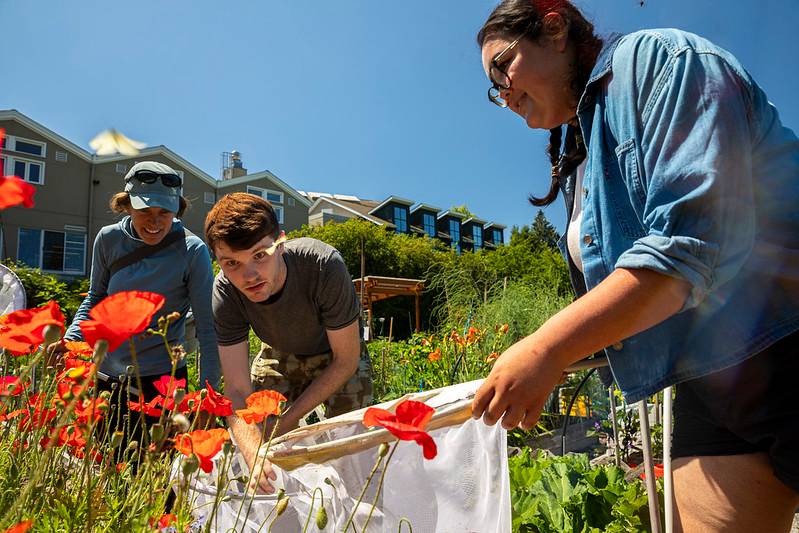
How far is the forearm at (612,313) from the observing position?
764mm

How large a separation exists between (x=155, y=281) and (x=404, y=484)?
5.31 feet

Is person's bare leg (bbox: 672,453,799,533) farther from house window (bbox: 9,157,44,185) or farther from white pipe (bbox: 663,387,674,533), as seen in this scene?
house window (bbox: 9,157,44,185)

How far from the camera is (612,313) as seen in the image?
76 centimetres

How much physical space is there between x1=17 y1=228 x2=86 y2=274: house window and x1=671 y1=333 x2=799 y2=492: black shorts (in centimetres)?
2178

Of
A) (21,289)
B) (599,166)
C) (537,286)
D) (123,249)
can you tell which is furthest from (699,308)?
(537,286)

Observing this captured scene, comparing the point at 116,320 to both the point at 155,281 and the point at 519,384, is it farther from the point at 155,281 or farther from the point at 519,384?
the point at 155,281

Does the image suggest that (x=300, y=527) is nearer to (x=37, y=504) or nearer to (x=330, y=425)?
(x=330, y=425)

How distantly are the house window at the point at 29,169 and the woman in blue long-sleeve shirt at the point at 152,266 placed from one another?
1969 centimetres

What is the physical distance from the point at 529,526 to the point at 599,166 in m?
1.26

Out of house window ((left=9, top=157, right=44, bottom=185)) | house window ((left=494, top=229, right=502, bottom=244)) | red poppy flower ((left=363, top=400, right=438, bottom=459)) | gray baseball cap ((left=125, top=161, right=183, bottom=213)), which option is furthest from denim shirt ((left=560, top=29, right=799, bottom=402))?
house window ((left=494, top=229, right=502, bottom=244))

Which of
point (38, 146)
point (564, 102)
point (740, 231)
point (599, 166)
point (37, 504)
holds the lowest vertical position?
point (37, 504)

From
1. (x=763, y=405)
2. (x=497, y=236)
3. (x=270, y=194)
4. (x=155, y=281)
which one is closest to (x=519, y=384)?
(x=763, y=405)

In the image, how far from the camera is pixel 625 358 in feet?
3.37

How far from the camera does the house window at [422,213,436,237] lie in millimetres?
38375
